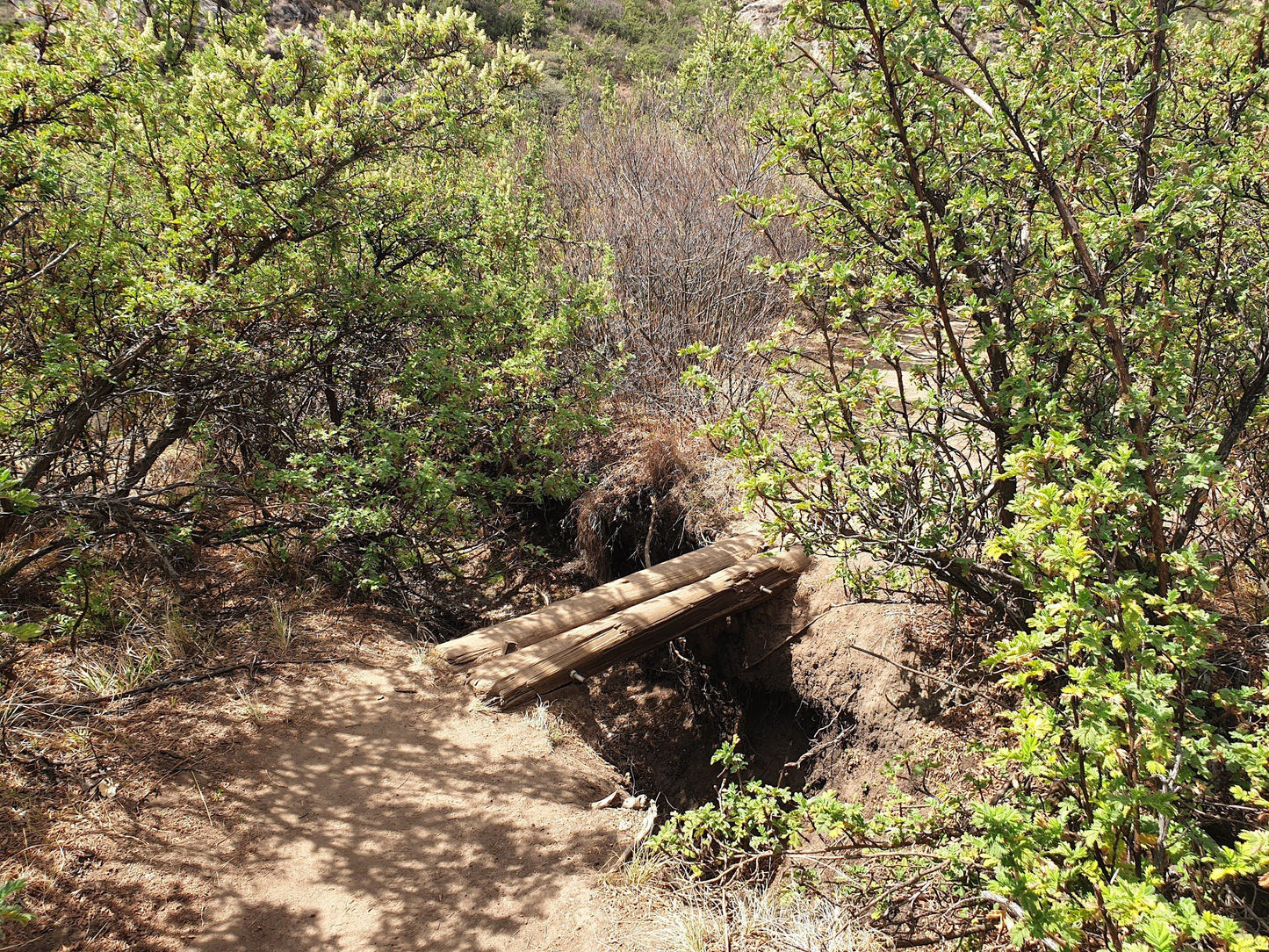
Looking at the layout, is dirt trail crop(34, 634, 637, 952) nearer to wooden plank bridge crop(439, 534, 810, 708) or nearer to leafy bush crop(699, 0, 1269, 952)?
wooden plank bridge crop(439, 534, 810, 708)

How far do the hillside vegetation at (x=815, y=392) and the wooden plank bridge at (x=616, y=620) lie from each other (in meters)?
0.64

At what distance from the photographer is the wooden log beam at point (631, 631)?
3.98 metres

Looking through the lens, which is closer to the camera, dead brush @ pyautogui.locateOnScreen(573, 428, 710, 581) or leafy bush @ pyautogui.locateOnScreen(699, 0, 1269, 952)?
leafy bush @ pyautogui.locateOnScreen(699, 0, 1269, 952)

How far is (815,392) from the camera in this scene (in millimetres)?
3295

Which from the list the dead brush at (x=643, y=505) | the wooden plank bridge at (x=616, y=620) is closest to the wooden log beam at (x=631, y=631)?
the wooden plank bridge at (x=616, y=620)

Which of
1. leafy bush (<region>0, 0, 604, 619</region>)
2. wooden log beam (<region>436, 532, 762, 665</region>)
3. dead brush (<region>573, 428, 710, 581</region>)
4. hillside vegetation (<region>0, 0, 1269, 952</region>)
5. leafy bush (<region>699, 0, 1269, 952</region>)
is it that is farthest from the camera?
dead brush (<region>573, 428, 710, 581</region>)

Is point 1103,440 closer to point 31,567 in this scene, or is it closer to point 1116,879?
point 1116,879

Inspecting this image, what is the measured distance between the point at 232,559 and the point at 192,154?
7.73ft

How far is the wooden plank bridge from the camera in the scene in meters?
4.03

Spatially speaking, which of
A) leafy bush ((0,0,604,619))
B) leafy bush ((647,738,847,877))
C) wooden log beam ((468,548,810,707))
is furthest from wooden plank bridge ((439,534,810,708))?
leafy bush ((647,738,847,877))

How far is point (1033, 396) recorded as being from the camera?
2.75 meters

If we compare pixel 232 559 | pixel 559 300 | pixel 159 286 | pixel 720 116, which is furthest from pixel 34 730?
pixel 720 116

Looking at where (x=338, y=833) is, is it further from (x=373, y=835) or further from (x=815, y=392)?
(x=815, y=392)

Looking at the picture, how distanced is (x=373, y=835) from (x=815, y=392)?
273 cm
